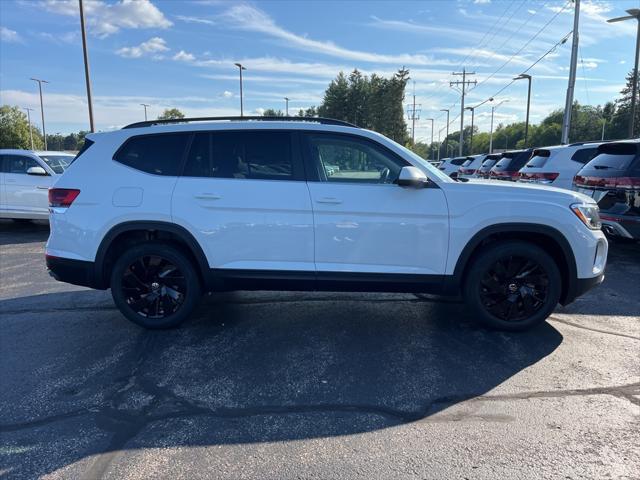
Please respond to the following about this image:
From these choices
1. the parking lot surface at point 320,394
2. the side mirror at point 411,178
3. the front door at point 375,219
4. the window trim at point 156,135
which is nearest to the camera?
the parking lot surface at point 320,394

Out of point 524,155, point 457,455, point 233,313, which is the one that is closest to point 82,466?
point 457,455

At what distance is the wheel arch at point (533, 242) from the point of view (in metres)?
3.99

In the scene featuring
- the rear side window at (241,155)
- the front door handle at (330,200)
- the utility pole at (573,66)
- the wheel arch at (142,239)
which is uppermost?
the utility pole at (573,66)

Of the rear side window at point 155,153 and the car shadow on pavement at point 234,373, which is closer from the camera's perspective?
the car shadow on pavement at point 234,373

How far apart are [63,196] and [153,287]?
46.7 inches

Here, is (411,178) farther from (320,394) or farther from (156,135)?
(156,135)

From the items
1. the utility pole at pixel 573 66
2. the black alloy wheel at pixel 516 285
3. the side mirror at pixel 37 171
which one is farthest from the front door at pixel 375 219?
the utility pole at pixel 573 66

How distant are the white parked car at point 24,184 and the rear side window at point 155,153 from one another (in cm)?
699

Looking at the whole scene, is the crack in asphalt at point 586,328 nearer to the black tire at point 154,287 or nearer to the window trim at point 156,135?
the black tire at point 154,287

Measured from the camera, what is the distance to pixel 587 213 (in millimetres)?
4125

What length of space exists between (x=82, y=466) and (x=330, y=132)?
3142 mm

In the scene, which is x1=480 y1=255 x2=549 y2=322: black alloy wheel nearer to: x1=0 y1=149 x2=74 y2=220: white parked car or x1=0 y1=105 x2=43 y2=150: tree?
x1=0 y1=149 x2=74 y2=220: white parked car

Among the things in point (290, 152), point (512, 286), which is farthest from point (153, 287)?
point (512, 286)

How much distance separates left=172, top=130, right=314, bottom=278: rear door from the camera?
13.2 feet
